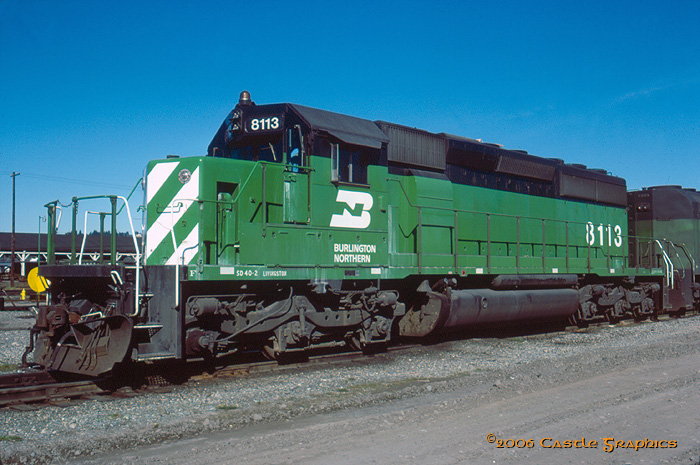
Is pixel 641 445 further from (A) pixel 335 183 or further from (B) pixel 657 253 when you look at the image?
(B) pixel 657 253

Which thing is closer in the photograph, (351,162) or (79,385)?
(79,385)

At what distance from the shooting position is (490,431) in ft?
15.6

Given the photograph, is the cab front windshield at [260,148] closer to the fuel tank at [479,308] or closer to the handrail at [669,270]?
the fuel tank at [479,308]

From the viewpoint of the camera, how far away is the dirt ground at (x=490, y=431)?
13.6ft

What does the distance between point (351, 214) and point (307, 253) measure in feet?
3.35

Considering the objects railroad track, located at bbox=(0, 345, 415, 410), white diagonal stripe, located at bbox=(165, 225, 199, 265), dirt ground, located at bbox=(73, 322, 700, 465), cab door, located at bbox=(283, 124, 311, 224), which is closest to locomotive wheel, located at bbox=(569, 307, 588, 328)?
dirt ground, located at bbox=(73, 322, 700, 465)

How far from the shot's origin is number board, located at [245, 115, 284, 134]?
26.1 ft

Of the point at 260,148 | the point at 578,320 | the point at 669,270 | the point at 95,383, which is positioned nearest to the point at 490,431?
the point at 95,383

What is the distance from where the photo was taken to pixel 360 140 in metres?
8.39

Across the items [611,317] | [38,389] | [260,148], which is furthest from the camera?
[611,317]

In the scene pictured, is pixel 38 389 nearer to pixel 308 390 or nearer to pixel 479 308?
pixel 308 390

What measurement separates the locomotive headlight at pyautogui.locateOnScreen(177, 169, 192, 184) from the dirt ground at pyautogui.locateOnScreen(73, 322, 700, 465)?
11.1 ft

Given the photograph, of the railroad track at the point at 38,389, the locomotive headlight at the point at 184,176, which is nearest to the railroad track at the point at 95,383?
the railroad track at the point at 38,389

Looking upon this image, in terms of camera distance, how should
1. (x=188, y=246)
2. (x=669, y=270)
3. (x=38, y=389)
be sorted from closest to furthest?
(x=38, y=389)
(x=188, y=246)
(x=669, y=270)
